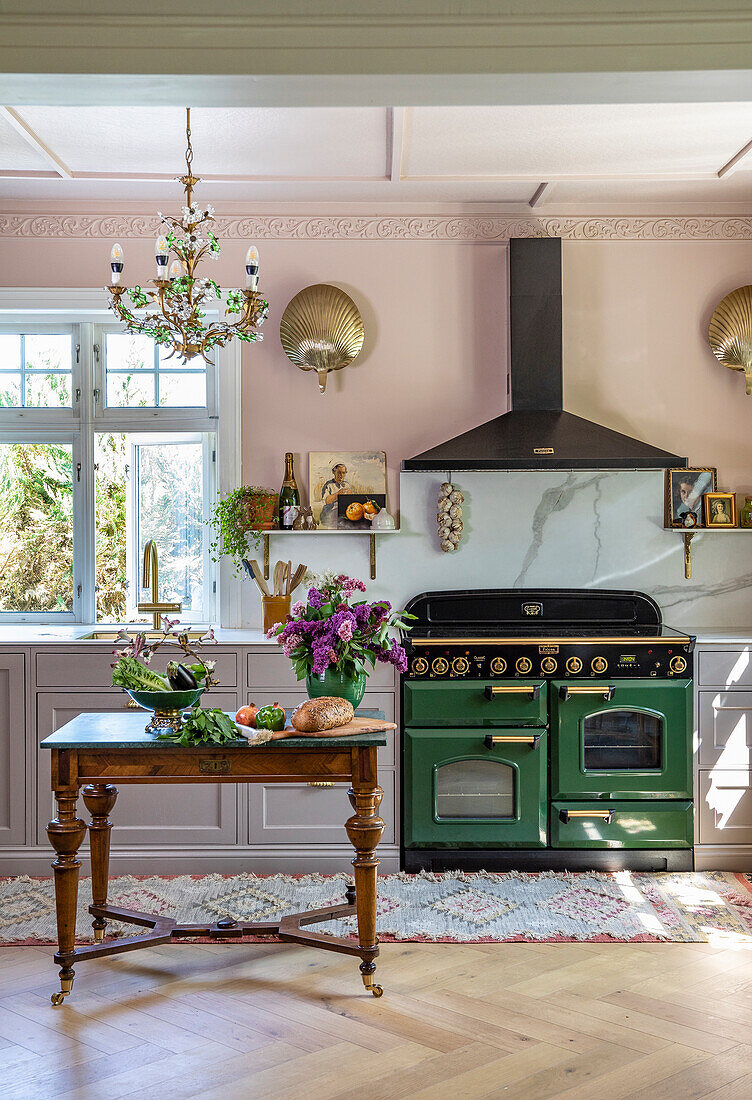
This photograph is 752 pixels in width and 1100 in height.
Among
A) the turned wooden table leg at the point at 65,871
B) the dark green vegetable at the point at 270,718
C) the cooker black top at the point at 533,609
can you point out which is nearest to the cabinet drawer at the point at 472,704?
the cooker black top at the point at 533,609

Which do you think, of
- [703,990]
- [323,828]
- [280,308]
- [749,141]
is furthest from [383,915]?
[749,141]

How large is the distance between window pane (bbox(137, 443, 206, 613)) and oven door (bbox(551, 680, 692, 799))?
1.92m

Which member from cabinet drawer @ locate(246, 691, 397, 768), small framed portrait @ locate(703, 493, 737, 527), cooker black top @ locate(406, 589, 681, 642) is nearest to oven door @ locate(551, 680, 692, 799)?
cooker black top @ locate(406, 589, 681, 642)

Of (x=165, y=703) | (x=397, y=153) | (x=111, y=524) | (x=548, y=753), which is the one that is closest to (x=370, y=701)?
(x=548, y=753)

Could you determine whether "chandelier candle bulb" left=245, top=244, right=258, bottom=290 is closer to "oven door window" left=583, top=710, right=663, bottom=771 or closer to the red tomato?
the red tomato

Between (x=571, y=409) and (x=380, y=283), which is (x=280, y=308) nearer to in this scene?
(x=380, y=283)

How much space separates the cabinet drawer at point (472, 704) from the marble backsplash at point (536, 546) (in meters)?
0.71

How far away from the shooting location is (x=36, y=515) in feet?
15.9

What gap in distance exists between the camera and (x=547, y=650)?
4.04 metres

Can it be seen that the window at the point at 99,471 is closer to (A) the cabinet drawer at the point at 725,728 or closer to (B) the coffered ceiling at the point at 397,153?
(B) the coffered ceiling at the point at 397,153

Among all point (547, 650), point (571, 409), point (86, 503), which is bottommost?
point (547, 650)

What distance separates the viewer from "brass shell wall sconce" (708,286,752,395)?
4.56 meters

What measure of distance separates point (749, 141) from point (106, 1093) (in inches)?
154

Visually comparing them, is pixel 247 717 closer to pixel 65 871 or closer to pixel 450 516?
pixel 65 871
